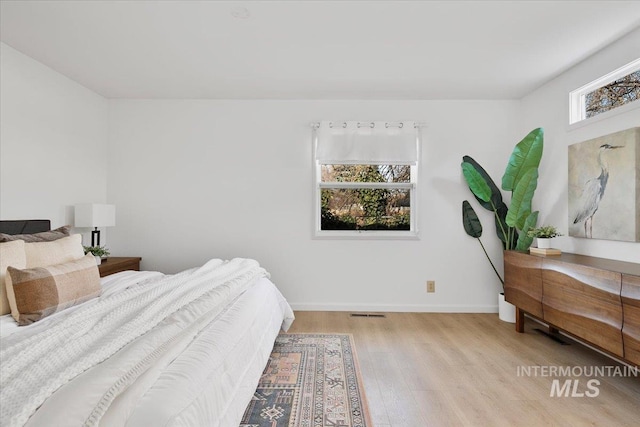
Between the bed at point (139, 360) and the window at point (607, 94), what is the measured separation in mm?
3205

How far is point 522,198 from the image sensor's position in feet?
10.4

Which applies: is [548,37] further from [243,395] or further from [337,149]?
[243,395]

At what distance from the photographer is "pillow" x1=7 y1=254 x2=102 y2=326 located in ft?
5.52

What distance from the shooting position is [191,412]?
1.09 meters

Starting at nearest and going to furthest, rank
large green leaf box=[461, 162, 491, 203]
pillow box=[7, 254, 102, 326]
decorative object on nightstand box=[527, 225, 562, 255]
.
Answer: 1. pillow box=[7, 254, 102, 326]
2. decorative object on nightstand box=[527, 225, 562, 255]
3. large green leaf box=[461, 162, 491, 203]

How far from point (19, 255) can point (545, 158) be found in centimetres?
438

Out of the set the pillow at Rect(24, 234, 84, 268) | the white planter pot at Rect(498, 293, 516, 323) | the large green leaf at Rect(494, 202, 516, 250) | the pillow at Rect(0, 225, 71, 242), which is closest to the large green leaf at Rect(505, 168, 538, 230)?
the large green leaf at Rect(494, 202, 516, 250)

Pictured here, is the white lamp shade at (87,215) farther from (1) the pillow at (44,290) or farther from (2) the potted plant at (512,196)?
(2) the potted plant at (512,196)

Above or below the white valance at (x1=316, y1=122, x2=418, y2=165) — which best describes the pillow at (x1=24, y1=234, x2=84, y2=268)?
below

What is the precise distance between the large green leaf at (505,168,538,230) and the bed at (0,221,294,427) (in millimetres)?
2639

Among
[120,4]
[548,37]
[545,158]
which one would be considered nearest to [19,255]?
[120,4]

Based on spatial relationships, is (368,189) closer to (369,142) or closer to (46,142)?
(369,142)

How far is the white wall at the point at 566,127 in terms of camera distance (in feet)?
8.21

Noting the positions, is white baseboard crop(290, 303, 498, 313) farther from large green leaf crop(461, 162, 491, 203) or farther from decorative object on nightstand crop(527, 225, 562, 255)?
large green leaf crop(461, 162, 491, 203)
